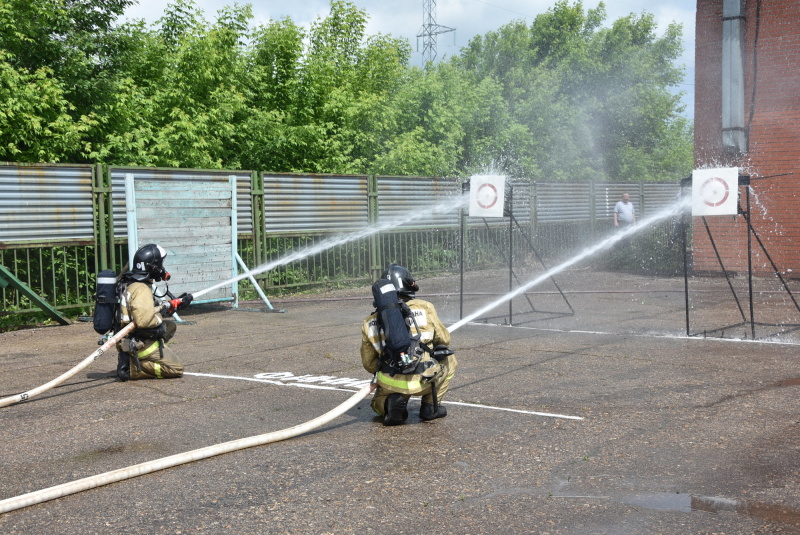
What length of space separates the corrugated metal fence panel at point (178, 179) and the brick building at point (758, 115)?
32.3ft

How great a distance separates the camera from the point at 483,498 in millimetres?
4848

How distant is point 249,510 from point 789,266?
15.4 m

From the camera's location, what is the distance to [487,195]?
1214 centimetres

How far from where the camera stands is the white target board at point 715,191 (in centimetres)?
1045

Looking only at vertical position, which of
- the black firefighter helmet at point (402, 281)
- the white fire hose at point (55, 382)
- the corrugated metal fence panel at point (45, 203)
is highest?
the corrugated metal fence panel at point (45, 203)

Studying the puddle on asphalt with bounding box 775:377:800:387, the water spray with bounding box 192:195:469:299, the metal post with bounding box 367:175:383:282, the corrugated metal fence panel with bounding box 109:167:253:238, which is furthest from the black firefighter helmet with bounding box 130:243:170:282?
the metal post with bounding box 367:175:383:282

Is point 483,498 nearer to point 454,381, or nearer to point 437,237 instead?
point 454,381

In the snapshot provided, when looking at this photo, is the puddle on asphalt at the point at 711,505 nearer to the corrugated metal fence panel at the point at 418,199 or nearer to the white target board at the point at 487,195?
the white target board at the point at 487,195

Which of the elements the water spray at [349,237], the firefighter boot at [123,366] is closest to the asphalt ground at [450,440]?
the firefighter boot at [123,366]

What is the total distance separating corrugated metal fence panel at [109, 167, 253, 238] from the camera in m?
13.2

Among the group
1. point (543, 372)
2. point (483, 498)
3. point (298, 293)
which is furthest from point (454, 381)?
point (298, 293)

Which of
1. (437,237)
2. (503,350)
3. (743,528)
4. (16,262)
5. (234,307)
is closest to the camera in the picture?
(743,528)

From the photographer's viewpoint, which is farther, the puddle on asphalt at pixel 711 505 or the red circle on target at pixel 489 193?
the red circle on target at pixel 489 193

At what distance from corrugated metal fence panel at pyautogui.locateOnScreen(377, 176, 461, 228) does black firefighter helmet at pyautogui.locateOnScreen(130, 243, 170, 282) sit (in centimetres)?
992
